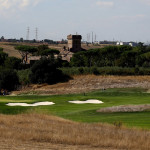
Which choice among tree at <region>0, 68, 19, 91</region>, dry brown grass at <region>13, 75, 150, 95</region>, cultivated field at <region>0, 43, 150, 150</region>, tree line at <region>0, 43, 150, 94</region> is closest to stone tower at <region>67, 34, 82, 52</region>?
tree line at <region>0, 43, 150, 94</region>

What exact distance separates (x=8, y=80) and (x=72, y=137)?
4435cm

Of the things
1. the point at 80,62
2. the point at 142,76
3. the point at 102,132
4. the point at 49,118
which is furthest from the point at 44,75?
the point at 102,132

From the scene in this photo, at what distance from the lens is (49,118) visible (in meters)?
19.6

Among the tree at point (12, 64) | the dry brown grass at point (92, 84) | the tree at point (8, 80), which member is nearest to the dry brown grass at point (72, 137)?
the dry brown grass at point (92, 84)

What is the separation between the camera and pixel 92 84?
5844 cm

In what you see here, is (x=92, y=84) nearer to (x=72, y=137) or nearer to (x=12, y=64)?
(x=12, y=64)

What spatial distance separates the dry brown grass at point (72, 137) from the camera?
12809 millimetres

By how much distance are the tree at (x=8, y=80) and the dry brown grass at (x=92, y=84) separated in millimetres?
2007

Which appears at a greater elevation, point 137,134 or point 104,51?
point 104,51

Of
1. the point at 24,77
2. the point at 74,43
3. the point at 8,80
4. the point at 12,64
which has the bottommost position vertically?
the point at 8,80

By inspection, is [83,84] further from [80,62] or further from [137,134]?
[137,134]

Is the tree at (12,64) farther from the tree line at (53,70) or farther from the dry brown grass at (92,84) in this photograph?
the dry brown grass at (92,84)

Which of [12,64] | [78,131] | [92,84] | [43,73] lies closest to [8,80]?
[43,73]

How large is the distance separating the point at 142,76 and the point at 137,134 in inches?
1801
